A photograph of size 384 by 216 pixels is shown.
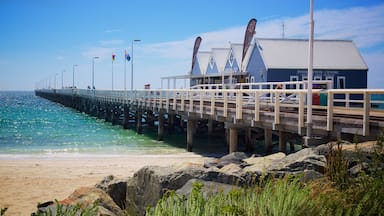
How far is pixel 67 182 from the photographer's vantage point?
13438mm

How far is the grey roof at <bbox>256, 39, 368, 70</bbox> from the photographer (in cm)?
2764

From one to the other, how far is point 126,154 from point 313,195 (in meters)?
17.3

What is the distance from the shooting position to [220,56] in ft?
129

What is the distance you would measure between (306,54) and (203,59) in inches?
675

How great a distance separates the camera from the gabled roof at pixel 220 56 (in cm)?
3812

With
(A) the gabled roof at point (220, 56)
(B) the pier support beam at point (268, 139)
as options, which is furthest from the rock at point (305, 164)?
(A) the gabled roof at point (220, 56)

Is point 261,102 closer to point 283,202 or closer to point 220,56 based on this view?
point 283,202

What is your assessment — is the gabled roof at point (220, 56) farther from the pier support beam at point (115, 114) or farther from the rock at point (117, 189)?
the rock at point (117, 189)

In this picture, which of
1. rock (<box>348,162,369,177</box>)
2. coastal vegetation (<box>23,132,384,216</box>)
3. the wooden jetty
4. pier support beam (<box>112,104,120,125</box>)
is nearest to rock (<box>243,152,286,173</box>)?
coastal vegetation (<box>23,132,384,216</box>)

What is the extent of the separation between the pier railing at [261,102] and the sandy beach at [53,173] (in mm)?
2959

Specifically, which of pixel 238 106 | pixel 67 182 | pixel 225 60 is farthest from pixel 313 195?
pixel 225 60

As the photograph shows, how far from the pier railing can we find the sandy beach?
2959 mm

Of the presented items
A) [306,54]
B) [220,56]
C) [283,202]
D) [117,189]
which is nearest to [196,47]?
[220,56]

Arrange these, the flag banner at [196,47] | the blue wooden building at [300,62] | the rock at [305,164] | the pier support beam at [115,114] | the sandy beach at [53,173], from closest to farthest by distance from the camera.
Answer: the rock at [305,164]
the sandy beach at [53,173]
the blue wooden building at [300,62]
the pier support beam at [115,114]
the flag banner at [196,47]
